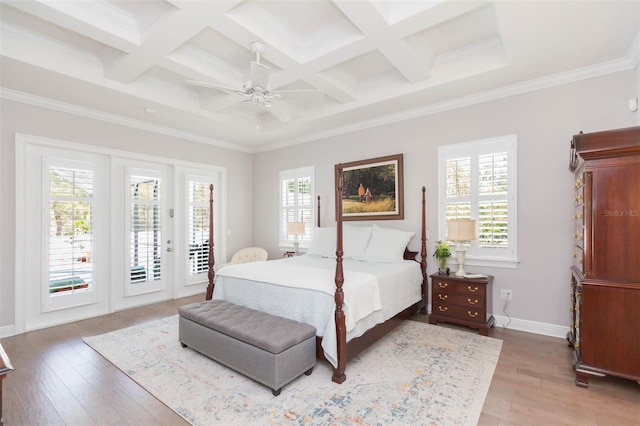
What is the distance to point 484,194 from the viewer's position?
156 inches

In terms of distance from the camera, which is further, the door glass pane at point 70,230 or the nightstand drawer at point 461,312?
the door glass pane at point 70,230

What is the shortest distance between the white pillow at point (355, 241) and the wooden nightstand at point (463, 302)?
1063mm

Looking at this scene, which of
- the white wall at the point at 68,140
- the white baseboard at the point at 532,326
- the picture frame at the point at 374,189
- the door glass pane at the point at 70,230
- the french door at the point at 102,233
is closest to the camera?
the white baseboard at the point at 532,326

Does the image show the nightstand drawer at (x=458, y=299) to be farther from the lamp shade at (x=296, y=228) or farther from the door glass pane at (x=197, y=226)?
the door glass pane at (x=197, y=226)

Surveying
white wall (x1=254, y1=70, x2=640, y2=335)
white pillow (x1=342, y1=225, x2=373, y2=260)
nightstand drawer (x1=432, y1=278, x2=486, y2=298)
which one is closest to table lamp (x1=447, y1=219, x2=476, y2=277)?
nightstand drawer (x1=432, y1=278, x2=486, y2=298)

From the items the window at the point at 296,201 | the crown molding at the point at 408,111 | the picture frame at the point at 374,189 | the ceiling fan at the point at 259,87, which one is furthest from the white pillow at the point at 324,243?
the ceiling fan at the point at 259,87

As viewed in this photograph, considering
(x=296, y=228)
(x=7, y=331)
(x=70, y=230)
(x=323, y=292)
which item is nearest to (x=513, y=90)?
(x=323, y=292)

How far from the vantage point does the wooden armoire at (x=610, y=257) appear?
2.34m

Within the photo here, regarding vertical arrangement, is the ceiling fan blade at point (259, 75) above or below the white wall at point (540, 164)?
above

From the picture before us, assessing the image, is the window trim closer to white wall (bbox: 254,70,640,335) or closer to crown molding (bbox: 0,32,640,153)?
crown molding (bbox: 0,32,640,153)

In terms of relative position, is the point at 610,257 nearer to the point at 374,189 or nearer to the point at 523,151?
the point at 523,151

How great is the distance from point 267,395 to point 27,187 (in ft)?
12.9

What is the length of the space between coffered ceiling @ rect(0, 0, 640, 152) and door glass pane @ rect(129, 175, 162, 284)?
1.07 metres

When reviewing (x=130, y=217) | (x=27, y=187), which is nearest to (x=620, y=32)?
(x=130, y=217)
